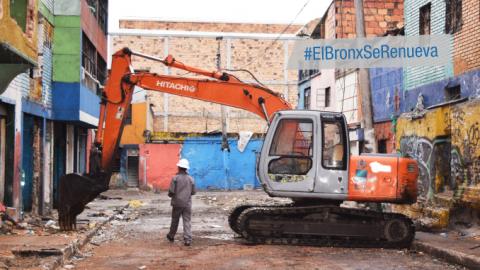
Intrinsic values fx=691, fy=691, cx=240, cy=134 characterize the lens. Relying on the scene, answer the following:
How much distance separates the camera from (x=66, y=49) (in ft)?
66.4

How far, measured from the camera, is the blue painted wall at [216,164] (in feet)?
137

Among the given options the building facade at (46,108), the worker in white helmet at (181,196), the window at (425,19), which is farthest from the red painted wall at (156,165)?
the worker in white helmet at (181,196)

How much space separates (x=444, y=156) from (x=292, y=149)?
4.85 metres

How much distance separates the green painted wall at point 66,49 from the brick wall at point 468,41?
34.5 feet

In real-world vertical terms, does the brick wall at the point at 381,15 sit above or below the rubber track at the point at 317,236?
above

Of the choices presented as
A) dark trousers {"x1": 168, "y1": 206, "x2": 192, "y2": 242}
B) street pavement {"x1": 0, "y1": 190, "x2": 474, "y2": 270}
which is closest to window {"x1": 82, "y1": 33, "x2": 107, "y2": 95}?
street pavement {"x1": 0, "y1": 190, "x2": 474, "y2": 270}

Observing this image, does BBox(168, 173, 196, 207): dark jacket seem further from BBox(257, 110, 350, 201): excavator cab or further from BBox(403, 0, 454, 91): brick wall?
BBox(403, 0, 454, 91): brick wall

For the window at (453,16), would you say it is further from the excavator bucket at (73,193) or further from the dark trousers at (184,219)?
the excavator bucket at (73,193)

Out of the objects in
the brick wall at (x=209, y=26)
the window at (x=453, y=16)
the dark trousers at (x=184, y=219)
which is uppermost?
the brick wall at (x=209, y=26)

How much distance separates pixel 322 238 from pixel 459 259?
360 cm

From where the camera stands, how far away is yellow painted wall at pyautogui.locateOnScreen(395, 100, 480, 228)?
49.6 ft

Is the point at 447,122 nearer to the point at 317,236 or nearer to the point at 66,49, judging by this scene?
the point at 317,236

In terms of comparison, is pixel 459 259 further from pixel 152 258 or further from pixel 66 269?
pixel 66 269

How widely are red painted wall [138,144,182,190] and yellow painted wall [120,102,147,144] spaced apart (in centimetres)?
114
